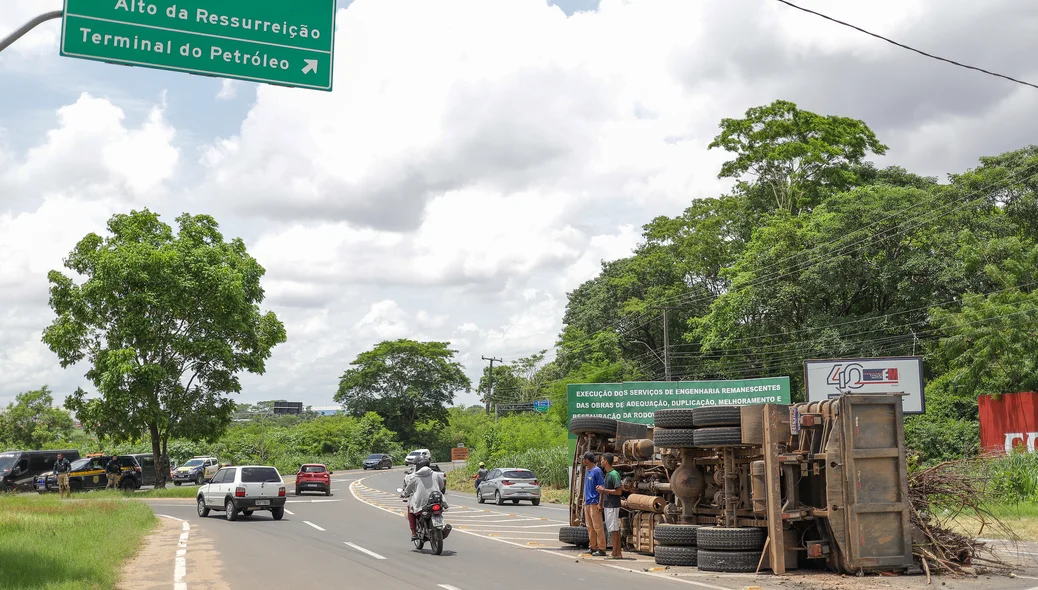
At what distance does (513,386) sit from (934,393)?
61674 mm

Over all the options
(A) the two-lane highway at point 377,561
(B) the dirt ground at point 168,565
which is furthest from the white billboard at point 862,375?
(B) the dirt ground at point 168,565

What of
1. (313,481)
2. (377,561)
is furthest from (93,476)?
(377,561)

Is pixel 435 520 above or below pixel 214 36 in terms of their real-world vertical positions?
below

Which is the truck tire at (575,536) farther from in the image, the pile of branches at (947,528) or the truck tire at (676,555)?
the pile of branches at (947,528)

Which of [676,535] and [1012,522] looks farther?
[1012,522]

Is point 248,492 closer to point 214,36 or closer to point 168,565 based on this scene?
point 168,565

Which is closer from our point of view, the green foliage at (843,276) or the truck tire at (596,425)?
the truck tire at (596,425)

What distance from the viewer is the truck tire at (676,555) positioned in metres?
13.2

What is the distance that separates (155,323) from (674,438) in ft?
101

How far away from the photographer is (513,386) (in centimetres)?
9719

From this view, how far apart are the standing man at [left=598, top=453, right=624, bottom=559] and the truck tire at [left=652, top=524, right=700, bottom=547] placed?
92 centimetres

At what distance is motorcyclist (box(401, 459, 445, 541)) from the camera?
15695 millimetres

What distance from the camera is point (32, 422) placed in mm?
68188

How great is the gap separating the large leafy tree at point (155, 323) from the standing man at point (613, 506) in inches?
1107
